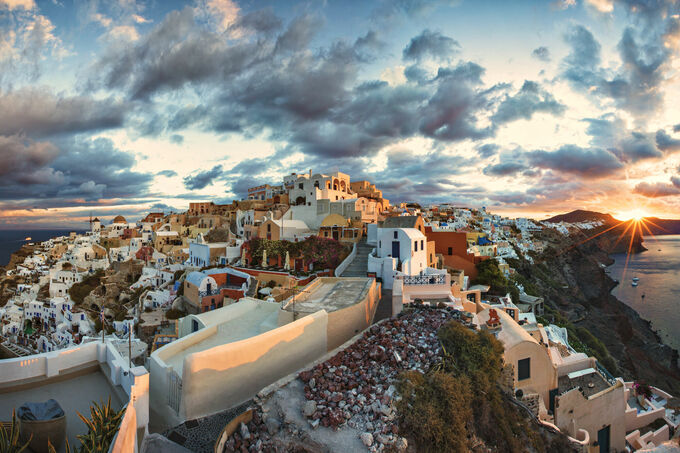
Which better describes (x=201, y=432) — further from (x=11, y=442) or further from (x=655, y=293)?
(x=655, y=293)

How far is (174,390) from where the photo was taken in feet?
24.2

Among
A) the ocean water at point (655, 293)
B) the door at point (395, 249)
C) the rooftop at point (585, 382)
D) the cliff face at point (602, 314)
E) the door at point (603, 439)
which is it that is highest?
the door at point (395, 249)

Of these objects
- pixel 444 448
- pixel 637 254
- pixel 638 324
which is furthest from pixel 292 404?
pixel 637 254

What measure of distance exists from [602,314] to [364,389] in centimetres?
4452

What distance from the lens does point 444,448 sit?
6.47 meters

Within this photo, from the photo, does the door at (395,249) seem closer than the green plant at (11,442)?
No

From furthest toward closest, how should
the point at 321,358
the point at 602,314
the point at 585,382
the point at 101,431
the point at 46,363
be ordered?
the point at 602,314 < the point at 585,382 < the point at 321,358 < the point at 46,363 < the point at 101,431

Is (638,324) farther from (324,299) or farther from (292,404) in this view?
(292,404)

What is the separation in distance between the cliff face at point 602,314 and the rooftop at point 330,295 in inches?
890

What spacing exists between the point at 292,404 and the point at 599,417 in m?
12.1

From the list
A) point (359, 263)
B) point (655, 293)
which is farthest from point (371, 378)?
point (655, 293)

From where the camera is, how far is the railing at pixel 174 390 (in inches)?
285

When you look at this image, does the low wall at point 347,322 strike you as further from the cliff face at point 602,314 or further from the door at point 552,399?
the cliff face at point 602,314

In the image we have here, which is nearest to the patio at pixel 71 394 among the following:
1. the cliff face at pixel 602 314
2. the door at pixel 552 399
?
the door at pixel 552 399
